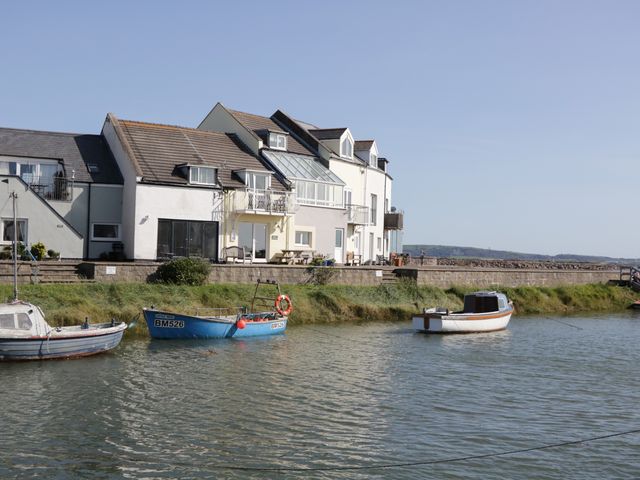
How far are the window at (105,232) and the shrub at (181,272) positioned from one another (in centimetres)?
808

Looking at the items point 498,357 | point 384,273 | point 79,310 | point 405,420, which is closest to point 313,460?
point 405,420

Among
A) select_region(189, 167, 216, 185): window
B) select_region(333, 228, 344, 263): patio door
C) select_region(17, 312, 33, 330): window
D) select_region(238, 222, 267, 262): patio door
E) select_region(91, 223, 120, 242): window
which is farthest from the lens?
select_region(333, 228, 344, 263): patio door

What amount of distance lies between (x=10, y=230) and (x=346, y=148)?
24.5 meters

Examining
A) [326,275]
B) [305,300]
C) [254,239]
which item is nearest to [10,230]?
[254,239]

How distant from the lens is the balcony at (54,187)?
42062mm

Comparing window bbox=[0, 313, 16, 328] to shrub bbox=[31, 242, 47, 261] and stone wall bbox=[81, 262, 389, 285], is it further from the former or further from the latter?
shrub bbox=[31, 242, 47, 261]

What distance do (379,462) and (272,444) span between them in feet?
7.94

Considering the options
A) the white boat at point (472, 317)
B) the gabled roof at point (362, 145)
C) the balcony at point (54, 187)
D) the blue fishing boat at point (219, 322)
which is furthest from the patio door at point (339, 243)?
the balcony at point (54, 187)

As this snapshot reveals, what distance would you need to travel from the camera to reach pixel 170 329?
1190 inches

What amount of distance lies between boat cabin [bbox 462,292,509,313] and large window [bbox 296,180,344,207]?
13.3 m

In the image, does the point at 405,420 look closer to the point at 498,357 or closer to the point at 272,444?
the point at 272,444

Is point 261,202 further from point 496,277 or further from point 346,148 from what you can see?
point 496,277

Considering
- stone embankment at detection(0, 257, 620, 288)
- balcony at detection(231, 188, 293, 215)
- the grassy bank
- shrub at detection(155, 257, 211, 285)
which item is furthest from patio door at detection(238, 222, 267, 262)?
shrub at detection(155, 257, 211, 285)

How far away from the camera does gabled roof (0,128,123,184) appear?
141 ft
